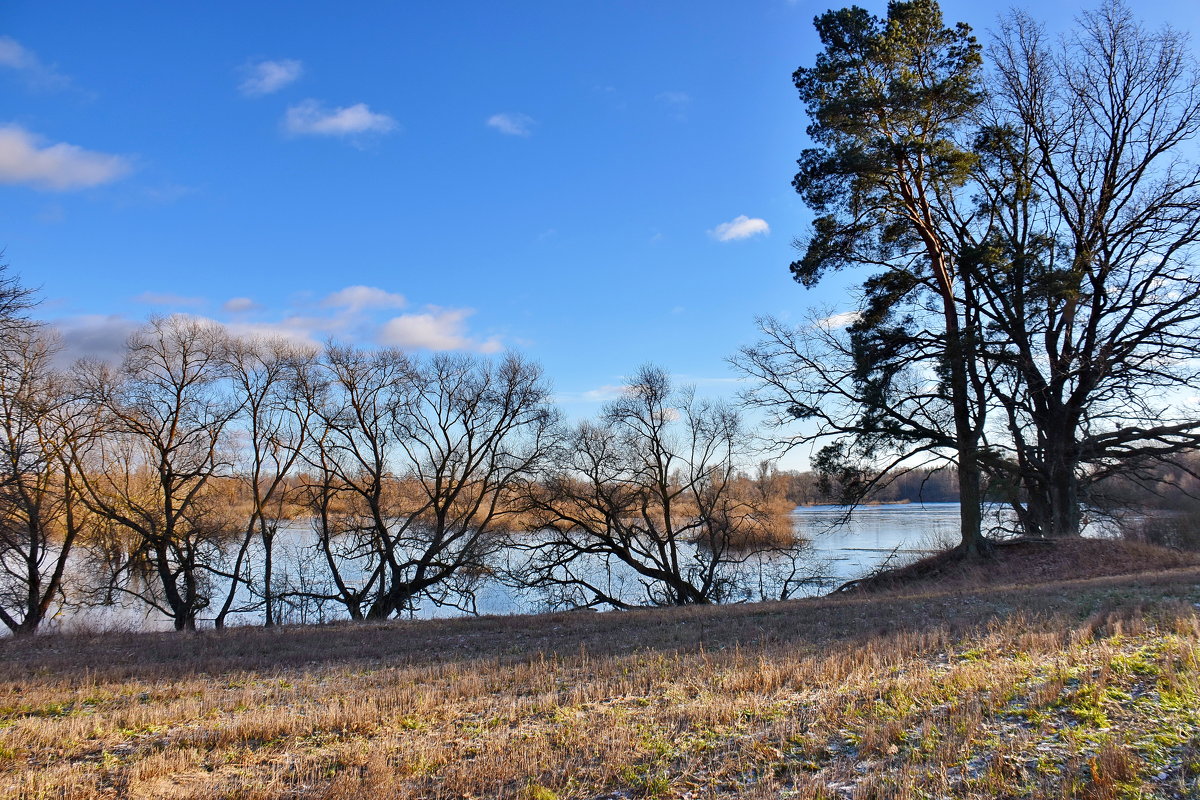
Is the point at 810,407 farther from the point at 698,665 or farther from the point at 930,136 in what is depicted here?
the point at 698,665

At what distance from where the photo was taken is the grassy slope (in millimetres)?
4715

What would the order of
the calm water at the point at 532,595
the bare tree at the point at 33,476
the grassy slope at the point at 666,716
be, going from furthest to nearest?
1. the calm water at the point at 532,595
2. the bare tree at the point at 33,476
3. the grassy slope at the point at 666,716

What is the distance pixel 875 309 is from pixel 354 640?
16304mm

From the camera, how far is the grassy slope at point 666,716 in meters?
4.71

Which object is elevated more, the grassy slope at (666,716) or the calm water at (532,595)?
the grassy slope at (666,716)

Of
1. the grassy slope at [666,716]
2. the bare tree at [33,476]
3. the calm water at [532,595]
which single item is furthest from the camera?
the calm water at [532,595]

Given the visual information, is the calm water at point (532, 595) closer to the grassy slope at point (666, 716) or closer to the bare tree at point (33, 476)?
the bare tree at point (33, 476)

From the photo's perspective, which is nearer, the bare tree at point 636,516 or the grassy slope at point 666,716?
the grassy slope at point 666,716

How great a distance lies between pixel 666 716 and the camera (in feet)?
20.0

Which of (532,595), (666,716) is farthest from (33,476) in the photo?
(666,716)

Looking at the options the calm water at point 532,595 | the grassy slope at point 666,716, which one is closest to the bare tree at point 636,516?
the calm water at point 532,595

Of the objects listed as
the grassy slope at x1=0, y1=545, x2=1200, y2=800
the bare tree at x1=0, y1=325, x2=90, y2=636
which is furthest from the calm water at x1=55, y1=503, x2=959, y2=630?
the grassy slope at x1=0, y1=545, x2=1200, y2=800

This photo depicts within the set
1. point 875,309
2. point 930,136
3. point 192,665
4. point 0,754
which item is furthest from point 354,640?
point 930,136

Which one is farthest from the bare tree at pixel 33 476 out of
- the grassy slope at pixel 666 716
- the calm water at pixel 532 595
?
the grassy slope at pixel 666 716
